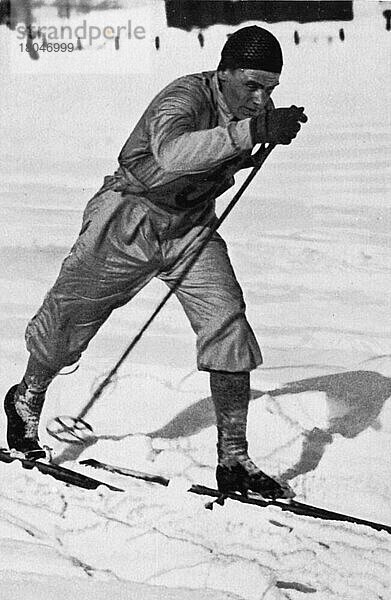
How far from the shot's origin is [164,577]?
1822 mm

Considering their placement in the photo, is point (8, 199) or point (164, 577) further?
point (8, 199)

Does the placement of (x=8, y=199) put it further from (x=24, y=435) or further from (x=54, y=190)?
(x=24, y=435)

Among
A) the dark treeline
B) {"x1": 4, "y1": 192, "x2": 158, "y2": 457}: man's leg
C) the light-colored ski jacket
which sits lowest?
{"x1": 4, "y1": 192, "x2": 158, "y2": 457}: man's leg

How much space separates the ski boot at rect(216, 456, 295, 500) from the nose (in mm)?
688

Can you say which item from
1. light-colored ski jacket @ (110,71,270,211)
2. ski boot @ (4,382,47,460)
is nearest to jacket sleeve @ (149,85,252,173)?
light-colored ski jacket @ (110,71,270,211)

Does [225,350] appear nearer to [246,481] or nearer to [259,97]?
[246,481]

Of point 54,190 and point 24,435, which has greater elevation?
point 54,190

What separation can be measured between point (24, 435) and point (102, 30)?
83 centimetres

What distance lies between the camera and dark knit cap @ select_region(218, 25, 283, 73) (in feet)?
5.97

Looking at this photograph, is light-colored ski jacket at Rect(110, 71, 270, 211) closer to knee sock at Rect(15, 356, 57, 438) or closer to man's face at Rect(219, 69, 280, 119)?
man's face at Rect(219, 69, 280, 119)

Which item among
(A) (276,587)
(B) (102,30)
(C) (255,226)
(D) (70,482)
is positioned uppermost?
(B) (102,30)

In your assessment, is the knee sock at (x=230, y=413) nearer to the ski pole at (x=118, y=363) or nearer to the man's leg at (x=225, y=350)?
the man's leg at (x=225, y=350)

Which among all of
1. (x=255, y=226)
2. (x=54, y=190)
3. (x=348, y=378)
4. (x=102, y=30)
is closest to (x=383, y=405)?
(x=348, y=378)

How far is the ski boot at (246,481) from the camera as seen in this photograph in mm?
1887
